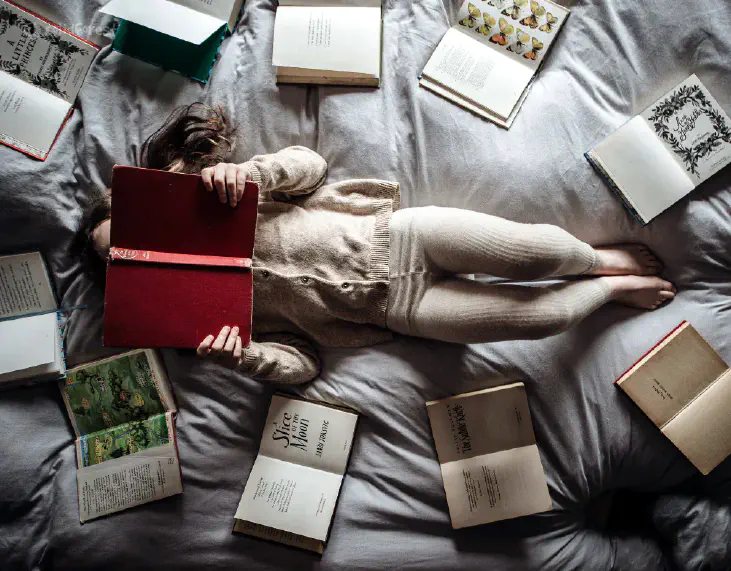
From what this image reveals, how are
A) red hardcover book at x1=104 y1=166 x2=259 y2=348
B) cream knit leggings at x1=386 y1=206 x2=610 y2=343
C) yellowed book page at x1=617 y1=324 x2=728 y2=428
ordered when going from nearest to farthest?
red hardcover book at x1=104 y1=166 x2=259 y2=348 < cream knit leggings at x1=386 y1=206 x2=610 y2=343 < yellowed book page at x1=617 y1=324 x2=728 y2=428

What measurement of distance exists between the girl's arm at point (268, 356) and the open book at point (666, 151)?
0.75 metres

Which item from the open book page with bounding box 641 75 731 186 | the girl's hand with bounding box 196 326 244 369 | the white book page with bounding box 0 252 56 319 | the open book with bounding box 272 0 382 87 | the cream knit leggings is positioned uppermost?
the open book page with bounding box 641 75 731 186

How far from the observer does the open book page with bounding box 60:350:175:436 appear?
118 centimetres

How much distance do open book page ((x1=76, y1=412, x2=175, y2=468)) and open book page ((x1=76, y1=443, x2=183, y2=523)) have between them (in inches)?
0.7

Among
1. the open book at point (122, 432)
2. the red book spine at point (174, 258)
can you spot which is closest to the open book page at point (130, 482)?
the open book at point (122, 432)

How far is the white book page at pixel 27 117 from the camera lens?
118 cm

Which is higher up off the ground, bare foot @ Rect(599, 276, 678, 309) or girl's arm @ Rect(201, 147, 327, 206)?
bare foot @ Rect(599, 276, 678, 309)

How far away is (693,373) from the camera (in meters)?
1.10

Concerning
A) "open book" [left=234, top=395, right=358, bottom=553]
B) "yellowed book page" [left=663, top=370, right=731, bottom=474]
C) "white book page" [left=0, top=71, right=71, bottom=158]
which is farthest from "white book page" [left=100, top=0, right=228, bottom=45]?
"yellowed book page" [left=663, top=370, right=731, bottom=474]

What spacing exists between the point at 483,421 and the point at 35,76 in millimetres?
1290

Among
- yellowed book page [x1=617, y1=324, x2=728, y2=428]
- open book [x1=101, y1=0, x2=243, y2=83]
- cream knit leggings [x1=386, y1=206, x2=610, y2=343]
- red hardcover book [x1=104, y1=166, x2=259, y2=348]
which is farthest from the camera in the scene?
open book [x1=101, y1=0, x2=243, y2=83]

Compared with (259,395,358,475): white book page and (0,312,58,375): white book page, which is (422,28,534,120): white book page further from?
(0,312,58,375): white book page

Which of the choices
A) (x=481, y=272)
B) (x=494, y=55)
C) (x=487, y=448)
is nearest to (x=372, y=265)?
(x=481, y=272)

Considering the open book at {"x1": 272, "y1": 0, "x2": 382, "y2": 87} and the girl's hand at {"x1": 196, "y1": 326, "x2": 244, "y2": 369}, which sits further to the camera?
the open book at {"x1": 272, "y1": 0, "x2": 382, "y2": 87}
